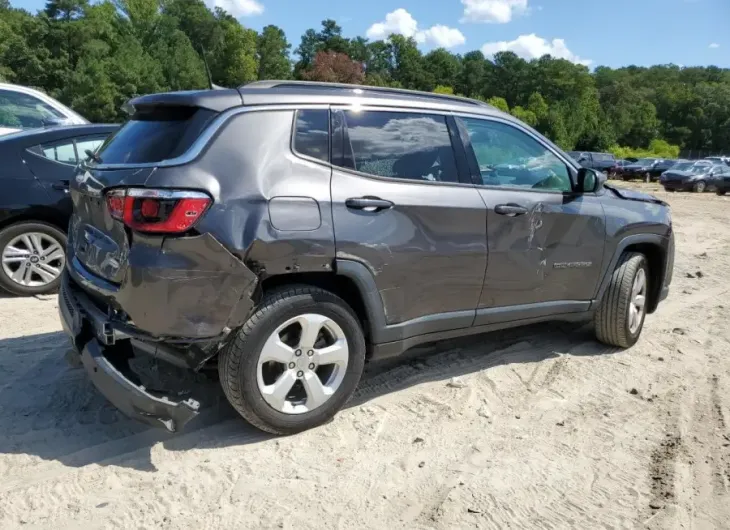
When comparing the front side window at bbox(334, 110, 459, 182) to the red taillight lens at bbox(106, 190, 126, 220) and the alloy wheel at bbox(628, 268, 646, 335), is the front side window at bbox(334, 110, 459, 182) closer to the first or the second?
the red taillight lens at bbox(106, 190, 126, 220)

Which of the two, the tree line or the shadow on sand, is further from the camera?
the tree line

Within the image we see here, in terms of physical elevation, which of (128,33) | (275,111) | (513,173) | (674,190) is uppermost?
(128,33)

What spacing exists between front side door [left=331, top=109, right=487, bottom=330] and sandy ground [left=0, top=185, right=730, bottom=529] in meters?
0.66

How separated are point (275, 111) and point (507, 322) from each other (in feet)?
6.86

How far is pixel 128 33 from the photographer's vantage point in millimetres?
75562

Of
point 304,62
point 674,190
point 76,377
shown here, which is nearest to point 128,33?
point 304,62

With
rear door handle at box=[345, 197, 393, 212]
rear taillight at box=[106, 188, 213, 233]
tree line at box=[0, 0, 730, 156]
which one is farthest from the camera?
tree line at box=[0, 0, 730, 156]

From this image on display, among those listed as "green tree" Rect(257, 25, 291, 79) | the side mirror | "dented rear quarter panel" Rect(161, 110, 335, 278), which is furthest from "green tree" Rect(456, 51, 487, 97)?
"dented rear quarter panel" Rect(161, 110, 335, 278)

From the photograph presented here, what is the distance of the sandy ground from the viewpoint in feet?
9.31

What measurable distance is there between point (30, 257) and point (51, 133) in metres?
1.16

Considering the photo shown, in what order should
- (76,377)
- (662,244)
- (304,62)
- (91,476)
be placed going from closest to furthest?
(91,476) → (76,377) → (662,244) → (304,62)

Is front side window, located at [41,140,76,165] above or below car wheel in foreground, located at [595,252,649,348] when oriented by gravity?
above

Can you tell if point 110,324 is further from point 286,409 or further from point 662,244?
point 662,244

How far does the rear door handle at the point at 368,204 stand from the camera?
3402 millimetres
